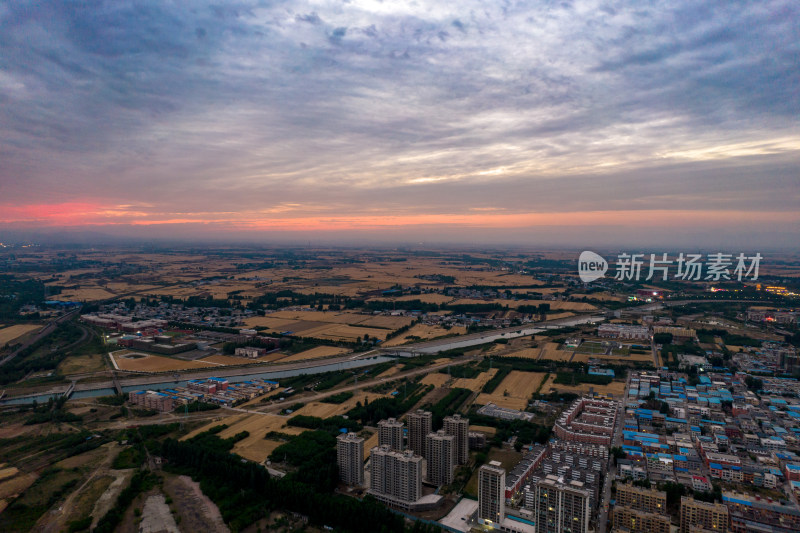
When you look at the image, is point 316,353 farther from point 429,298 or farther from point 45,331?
point 429,298

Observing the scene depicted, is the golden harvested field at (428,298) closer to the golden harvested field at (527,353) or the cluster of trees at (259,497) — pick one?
the golden harvested field at (527,353)

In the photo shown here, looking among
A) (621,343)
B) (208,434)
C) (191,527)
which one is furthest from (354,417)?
(621,343)

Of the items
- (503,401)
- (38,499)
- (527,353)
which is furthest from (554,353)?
(38,499)

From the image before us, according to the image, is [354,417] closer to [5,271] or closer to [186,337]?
[186,337]

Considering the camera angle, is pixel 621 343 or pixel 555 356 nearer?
pixel 555 356

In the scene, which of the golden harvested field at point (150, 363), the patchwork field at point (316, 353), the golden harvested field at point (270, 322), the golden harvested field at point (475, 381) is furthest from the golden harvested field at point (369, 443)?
the golden harvested field at point (270, 322)

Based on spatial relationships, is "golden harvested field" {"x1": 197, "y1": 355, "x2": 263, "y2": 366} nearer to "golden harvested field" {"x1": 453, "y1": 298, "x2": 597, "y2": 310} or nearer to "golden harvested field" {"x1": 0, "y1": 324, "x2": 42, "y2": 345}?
"golden harvested field" {"x1": 0, "y1": 324, "x2": 42, "y2": 345}
